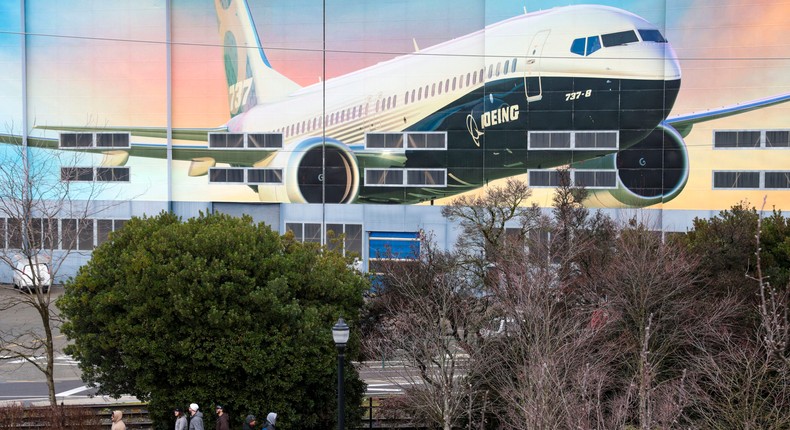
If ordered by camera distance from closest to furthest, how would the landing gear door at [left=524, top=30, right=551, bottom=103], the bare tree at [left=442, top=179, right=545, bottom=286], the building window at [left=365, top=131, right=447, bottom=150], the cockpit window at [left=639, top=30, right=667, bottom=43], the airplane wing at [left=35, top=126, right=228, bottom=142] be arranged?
1. the bare tree at [left=442, top=179, right=545, bottom=286]
2. the cockpit window at [left=639, top=30, right=667, bottom=43]
3. the landing gear door at [left=524, top=30, right=551, bottom=103]
4. the building window at [left=365, top=131, right=447, bottom=150]
5. the airplane wing at [left=35, top=126, right=228, bottom=142]

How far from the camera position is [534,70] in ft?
146

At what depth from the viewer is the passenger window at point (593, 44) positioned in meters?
44.0

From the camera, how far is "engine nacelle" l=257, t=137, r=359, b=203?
47156 millimetres

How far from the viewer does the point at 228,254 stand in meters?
19.6

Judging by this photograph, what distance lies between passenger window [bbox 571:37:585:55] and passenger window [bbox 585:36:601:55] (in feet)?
1.07

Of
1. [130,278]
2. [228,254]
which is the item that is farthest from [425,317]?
[130,278]

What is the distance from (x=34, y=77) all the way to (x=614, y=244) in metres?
39.0

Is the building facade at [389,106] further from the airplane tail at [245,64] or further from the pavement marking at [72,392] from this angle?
the pavement marking at [72,392]

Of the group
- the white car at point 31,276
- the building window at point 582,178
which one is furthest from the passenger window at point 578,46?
the white car at point 31,276

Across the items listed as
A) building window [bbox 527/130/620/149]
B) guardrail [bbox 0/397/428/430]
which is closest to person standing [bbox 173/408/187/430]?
guardrail [bbox 0/397/428/430]

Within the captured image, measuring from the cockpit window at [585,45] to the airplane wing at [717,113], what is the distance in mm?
5619

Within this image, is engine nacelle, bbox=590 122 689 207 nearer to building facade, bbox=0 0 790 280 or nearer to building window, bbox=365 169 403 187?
building facade, bbox=0 0 790 280

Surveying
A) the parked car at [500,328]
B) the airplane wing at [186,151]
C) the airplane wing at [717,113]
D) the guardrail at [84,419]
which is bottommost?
the guardrail at [84,419]

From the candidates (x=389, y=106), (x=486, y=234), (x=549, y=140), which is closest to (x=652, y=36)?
(x=549, y=140)
